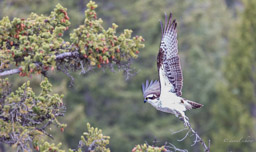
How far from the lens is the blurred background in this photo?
21.3 meters

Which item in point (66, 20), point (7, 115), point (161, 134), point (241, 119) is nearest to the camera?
point (7, 115)

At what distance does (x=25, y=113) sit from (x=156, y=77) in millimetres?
19901

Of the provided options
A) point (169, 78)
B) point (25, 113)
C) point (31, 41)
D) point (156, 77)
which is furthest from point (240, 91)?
point (25, 113)

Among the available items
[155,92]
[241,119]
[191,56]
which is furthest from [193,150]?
[155,92]

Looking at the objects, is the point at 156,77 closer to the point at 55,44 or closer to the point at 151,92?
the point at 151,92

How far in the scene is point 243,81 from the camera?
835 inches

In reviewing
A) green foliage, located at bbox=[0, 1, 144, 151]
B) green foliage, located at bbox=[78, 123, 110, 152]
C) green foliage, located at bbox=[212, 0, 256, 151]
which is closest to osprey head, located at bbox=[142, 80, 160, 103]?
green foliage, located at bbox=[0, 1, 144, 151]

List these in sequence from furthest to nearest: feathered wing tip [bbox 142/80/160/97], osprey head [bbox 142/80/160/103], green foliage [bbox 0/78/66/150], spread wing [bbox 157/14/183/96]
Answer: feathered wing tip [bbox 142/80/160/97] → osprey head [bbox 142/80/160/103] → spread wing [bbox 157/14/183/96] → green foliage [bbox 0/78/66/150]

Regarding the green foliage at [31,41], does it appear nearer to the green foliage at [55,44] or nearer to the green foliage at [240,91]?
the green foliage at [55,44]

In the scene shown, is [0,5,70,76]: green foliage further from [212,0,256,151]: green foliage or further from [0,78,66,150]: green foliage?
[212,0,256,151]: green foliage

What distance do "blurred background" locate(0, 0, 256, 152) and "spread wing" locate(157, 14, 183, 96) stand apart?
1219 cm

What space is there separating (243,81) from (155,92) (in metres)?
13.2

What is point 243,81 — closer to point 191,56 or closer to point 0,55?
point 191,56

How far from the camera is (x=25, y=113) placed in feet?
24.7
